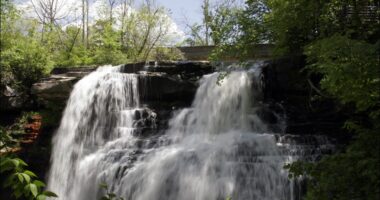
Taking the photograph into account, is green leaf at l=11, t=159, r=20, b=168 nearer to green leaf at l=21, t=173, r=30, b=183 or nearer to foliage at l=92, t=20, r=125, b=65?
green leaf at l=21, t=173, r=30, b=183

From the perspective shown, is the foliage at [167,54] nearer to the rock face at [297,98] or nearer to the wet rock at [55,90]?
the wet rock at [55,90]

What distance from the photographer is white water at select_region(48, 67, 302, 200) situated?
8.93 m

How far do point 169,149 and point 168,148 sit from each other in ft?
0.47

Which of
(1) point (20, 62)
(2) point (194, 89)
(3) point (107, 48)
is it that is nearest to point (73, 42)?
(3) point (107, 48)

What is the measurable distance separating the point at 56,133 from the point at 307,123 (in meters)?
7.83

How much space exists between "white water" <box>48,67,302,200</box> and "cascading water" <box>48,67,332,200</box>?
0.02 meters

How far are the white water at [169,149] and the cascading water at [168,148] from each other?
0.02 m

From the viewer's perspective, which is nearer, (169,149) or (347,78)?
(347,78)

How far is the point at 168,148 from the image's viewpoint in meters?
10.6

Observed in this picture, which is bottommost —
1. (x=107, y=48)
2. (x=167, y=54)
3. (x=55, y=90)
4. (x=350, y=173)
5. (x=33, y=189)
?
(x=350, y=173)

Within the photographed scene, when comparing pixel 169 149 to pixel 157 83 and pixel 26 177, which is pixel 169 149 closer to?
pixel 157 83

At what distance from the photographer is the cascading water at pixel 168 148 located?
894cm

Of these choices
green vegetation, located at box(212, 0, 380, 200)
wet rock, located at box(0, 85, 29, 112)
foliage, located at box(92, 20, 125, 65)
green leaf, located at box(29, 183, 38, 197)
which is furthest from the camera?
foliage, located at box(92, 20, 125, 65)

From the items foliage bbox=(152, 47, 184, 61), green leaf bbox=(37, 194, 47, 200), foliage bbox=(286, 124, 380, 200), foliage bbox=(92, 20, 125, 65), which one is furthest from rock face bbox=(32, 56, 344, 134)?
green leaf bbox=(37, 194, 47, 200)
